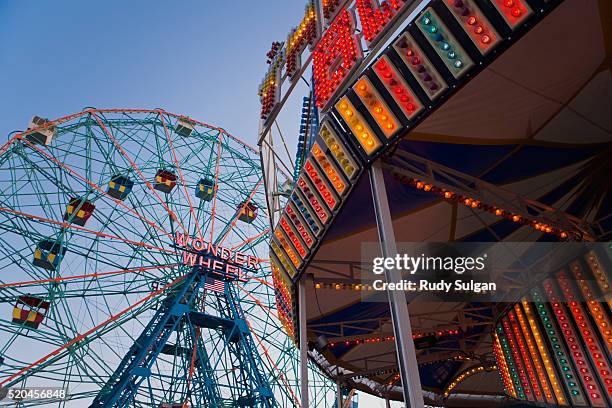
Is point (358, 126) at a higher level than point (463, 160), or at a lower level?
lower

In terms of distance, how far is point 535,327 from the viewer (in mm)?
10352

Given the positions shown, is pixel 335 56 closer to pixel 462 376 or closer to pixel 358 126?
pixel 358 126

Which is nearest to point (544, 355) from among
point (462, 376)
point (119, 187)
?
point (462, 376)

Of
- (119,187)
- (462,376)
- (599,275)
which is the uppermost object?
(119,187)

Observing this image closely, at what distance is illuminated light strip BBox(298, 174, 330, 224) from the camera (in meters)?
9.33

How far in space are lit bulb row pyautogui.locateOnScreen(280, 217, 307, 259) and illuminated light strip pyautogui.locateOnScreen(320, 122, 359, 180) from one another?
3.11 metres

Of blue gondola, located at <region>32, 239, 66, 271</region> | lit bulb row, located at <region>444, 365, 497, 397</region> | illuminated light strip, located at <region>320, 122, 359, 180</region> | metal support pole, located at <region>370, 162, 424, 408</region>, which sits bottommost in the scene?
metal support pole, located at <region>370, 162, 424, 408</region>

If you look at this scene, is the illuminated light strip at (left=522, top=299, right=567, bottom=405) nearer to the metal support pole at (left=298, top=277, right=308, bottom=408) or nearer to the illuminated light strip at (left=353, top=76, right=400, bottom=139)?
the metal support pole at (left=298, top=277, right=308, bottom=408)

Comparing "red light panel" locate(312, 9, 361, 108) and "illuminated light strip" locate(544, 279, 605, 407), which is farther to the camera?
"illuminated light strip" locate(544, 279, 605, 407)

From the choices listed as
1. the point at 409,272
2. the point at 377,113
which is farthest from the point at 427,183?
the point at 409,272

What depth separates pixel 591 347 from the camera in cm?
873

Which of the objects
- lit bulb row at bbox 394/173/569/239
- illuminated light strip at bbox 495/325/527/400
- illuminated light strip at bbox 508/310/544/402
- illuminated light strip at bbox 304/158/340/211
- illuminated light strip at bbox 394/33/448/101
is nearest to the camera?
illuminated light strip at bbox 394/33/448/101

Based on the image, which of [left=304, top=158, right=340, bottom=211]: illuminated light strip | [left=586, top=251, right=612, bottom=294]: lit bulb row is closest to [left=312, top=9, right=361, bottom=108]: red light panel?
[left=304, top=158, right=340, bottom=211]: illuminated light strip

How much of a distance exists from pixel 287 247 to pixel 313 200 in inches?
91.6
